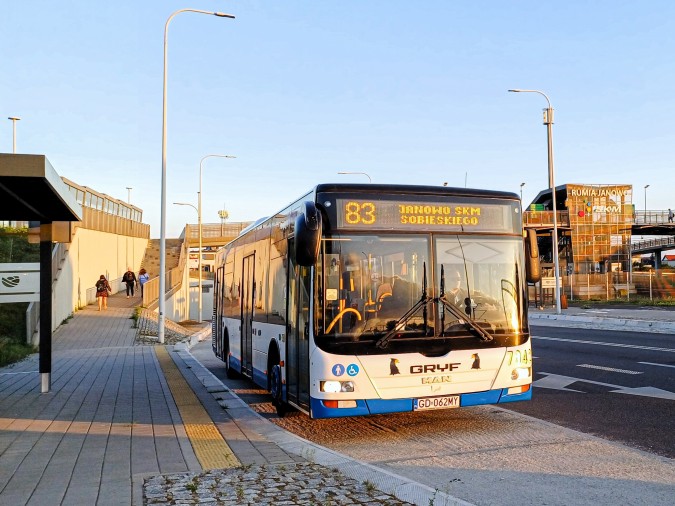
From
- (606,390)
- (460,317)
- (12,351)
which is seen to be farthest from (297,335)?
(12,351)

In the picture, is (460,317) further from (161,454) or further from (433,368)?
(161,454)

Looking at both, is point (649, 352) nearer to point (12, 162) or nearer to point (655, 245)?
point (12, 162)

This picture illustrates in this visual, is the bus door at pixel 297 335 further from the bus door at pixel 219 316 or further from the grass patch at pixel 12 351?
the grass patch at pixel 12 351

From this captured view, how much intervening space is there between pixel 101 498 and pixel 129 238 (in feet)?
147

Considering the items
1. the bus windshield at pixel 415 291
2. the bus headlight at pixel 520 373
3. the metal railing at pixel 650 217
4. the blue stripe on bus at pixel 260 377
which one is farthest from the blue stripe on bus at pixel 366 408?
the metal railing at pixel 650 217

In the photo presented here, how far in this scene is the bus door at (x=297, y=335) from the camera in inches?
316

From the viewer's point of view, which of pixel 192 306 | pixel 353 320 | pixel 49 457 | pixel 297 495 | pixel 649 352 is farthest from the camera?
pixel 192 306

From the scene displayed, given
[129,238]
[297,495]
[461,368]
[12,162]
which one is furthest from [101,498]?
[129,238]

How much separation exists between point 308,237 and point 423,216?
5.02ft

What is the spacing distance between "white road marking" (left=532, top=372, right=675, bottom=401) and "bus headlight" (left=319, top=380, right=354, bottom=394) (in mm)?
5175

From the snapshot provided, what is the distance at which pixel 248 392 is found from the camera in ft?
41.2

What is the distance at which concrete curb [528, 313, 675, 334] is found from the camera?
75.0 ft

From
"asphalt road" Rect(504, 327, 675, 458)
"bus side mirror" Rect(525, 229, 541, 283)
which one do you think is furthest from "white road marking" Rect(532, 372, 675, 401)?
"bus side mirror" Rect(525, 229, 541, 283)

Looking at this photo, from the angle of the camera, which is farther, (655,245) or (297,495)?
(655,245)
